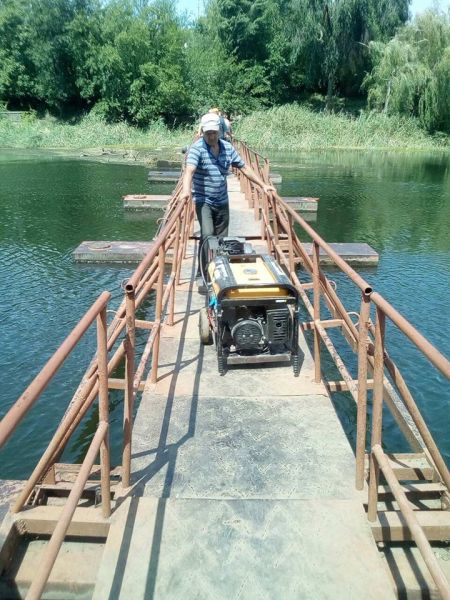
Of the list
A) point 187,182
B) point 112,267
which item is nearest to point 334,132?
point 112,267

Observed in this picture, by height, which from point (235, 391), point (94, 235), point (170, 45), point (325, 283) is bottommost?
point (94, 235)

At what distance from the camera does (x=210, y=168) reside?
619 centimetres

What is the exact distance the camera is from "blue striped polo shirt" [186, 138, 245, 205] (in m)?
6.10

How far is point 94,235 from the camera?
48.9ft

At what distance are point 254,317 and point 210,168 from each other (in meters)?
2.16

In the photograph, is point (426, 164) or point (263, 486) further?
point (426, 164)

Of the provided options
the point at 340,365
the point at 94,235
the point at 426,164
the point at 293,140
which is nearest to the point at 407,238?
the point at 94,235

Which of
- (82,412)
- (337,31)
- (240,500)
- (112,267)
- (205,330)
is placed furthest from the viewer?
(337,31)

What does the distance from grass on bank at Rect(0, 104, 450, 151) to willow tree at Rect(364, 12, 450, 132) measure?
102 cm

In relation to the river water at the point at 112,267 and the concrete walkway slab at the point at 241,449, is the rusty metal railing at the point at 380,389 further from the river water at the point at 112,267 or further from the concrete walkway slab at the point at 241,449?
the river water at the point at 112,267

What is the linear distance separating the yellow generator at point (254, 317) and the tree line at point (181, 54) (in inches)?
1699

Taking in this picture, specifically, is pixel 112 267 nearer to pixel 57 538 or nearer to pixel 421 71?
pixel 57 538

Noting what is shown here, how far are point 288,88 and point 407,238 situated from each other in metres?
42.1

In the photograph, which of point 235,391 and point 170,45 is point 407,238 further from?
point 170,45
